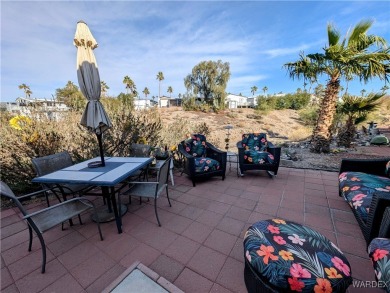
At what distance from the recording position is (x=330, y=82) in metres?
4.83

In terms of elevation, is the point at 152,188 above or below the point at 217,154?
below

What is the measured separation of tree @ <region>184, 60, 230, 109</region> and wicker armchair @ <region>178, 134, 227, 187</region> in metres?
17.3

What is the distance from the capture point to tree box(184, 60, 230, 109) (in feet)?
65.9

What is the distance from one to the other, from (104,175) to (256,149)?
10.4 feet

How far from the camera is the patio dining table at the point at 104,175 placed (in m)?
1.82

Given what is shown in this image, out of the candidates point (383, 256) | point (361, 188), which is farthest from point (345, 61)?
point (383, 256)

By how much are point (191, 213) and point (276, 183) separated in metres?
1.91

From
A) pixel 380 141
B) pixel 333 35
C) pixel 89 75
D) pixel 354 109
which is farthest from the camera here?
pixel 380 141

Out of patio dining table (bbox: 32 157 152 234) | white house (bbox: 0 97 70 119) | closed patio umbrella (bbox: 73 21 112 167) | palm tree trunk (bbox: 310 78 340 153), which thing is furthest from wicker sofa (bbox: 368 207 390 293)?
white house (bbox: 0 97 70 119)

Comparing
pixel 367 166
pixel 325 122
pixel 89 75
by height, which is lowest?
pixel 367 166

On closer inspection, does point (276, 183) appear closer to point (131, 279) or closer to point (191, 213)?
point (191, 213)

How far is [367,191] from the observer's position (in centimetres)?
189

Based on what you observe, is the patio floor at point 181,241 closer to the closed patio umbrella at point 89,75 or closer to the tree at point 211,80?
the closed patio umbrella at point 89,75

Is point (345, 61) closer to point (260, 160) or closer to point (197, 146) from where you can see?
point (260, 160)
